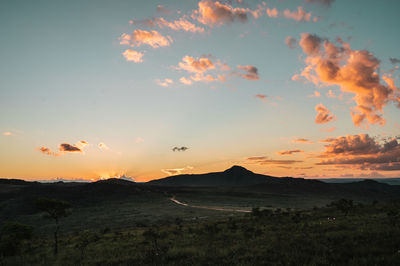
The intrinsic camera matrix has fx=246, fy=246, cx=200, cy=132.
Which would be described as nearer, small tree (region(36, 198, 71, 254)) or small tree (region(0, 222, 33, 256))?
small tree (region(0, 222, 33, 256))

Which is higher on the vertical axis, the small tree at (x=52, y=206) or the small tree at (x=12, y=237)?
the small tree at (x=52, y=206)

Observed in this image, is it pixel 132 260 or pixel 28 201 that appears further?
pixel 28 201

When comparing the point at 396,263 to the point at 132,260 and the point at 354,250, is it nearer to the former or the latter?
the point at 354,250

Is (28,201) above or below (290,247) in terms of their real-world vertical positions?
below

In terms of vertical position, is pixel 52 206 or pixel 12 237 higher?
pixel 52 206

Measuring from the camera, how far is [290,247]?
15.4 m

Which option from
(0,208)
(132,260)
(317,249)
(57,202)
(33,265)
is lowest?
(0,208)

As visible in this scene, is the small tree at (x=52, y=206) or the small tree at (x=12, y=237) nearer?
the small tree at (x=12, y=237)

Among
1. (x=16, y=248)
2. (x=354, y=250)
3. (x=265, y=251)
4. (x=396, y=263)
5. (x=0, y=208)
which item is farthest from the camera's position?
(x=0, y=208)

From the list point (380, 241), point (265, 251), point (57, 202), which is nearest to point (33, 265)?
point (57, 202)

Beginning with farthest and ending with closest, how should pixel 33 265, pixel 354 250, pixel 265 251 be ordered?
pixel 33 265 < pixel 265 251 < pixel 354 250

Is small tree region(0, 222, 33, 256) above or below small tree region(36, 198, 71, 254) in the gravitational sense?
below

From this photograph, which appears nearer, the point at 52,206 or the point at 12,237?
the point at 12,237

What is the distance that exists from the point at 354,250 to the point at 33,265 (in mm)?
21766
